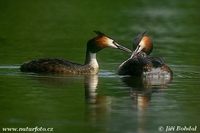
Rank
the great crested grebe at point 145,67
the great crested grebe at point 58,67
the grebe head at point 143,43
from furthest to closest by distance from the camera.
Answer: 1. the grebe head at point 143,43
2. the great crested grebe at point 58,67
3. the great crested grebe at point 145,67

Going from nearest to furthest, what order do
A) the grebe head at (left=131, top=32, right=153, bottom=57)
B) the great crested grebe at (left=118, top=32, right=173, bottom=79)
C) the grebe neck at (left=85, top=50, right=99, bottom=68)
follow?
the great crested grebe at (left=118, top=32, right=173, bottom=79)
the grebe neck at (left=85, top=50, right=99, bottom=68)
the grebe head at (left=131, top=32, right=153, bottom=57)

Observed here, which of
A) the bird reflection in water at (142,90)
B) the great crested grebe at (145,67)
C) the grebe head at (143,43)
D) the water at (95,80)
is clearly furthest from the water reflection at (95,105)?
the grebe head at (143,43)

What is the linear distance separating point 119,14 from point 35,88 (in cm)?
1842

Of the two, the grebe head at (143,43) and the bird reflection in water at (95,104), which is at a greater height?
the grebe head at (143,43)

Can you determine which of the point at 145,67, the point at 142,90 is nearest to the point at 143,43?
the point at 145,67

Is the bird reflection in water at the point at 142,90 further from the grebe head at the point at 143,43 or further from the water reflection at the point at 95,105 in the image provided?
the grebe head at the point at 143,43

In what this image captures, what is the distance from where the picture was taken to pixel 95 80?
2023 centimetres

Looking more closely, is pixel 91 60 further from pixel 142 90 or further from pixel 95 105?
pixel 95 105

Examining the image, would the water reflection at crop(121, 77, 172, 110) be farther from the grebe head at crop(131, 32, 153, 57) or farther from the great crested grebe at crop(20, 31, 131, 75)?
the grebe head at crop(131, 32, 153, 57)

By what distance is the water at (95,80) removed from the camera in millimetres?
15484

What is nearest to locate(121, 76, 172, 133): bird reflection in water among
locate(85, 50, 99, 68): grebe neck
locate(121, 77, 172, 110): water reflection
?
locate(121, 77, 172, 110): water reflection

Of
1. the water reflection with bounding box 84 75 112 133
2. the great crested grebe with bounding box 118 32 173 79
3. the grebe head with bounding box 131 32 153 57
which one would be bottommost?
the water reflection with bounding box 84 75 112 133

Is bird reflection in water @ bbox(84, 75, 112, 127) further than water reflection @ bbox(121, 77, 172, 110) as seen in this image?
No

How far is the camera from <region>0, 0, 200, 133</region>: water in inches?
610
